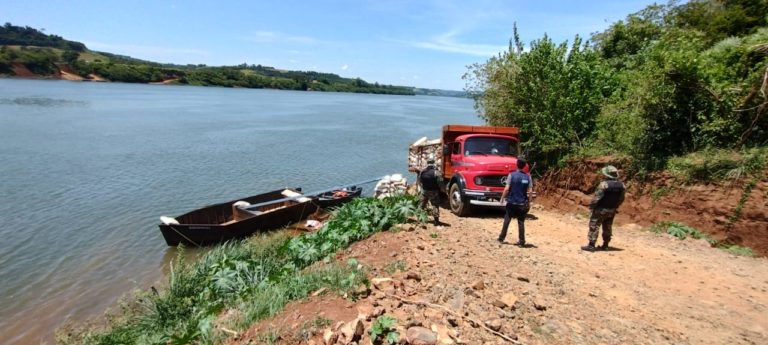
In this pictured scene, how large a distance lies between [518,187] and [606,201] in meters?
1.76

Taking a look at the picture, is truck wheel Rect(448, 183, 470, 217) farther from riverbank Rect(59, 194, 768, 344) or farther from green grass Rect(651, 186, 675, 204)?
green grass Rect(651, 186, 675, 204)

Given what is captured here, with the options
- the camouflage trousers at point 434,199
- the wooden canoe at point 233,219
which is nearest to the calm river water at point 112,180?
the wooden canoe at point 233,219

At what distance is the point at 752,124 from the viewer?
Result: 10727mm

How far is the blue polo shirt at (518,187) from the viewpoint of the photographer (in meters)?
9.49

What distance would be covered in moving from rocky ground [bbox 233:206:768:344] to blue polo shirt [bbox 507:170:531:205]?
102 cm

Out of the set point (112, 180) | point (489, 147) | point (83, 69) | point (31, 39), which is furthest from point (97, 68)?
point (489, 147)

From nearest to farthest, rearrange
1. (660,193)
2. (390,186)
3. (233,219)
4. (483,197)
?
(660,193) → (483,197) → (233,219) → (390,186)

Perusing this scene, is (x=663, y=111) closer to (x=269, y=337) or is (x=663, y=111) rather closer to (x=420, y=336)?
(x=420, y=336)

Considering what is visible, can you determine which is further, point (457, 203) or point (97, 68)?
point (97, 68)

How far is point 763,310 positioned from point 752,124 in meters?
5.95

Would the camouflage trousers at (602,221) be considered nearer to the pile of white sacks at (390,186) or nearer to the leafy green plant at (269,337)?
the leafy green plant at (269,337)

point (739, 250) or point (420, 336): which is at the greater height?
point (420, 336)

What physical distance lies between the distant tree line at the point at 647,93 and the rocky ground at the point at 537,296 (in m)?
3.46

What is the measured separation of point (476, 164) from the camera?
1276 cm
